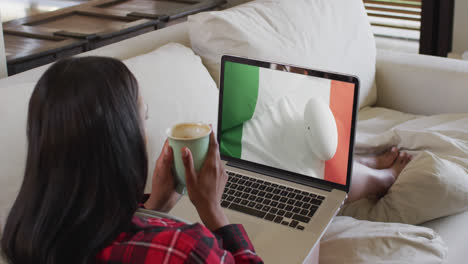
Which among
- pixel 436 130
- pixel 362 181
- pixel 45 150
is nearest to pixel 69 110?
pixel 45 150

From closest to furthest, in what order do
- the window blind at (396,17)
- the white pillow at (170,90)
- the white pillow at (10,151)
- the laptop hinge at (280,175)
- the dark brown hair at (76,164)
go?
the dark brown hair at (76,164), the white pillow at (10,151), the laptop hinge at (280,175), the white pillow at (170,90), the window blind at (396,17)

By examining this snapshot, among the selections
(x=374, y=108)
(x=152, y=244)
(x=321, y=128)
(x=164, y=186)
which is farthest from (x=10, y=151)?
(x=374, y=108)

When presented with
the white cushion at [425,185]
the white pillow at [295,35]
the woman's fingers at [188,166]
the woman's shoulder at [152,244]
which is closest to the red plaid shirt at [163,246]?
the woman's shoulder at [152,244]

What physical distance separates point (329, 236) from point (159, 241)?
62 cm

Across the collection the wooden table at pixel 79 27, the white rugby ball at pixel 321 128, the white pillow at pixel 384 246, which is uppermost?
the wooden table at pixel 79 27

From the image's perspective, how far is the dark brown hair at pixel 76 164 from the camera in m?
0.71

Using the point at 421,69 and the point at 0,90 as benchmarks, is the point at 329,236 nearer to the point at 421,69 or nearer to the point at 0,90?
the point at 0,90

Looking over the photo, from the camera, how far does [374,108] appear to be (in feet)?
6.83

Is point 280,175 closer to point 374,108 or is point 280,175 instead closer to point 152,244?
point 152,244

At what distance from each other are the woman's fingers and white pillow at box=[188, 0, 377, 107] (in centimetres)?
75

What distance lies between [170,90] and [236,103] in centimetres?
20

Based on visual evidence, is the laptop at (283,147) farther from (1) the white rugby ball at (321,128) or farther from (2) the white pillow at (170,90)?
(2) the white pillow at (170,90)

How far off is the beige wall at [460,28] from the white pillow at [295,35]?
3.37 ft

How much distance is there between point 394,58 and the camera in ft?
6.98
